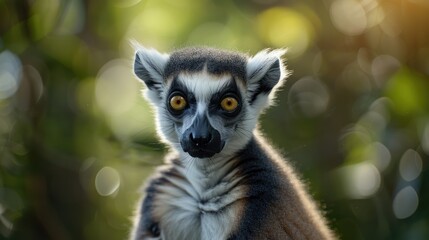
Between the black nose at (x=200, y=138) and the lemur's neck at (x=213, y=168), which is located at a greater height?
the black nose at (x=200, y=138)

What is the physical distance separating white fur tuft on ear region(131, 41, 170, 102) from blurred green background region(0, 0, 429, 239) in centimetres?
140

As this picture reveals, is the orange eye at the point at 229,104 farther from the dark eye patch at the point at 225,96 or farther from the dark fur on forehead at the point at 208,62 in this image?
the dark fur on forehead at the point at 208,62

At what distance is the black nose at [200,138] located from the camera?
4652mm

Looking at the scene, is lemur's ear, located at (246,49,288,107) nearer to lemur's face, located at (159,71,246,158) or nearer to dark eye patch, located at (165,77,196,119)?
lemur's face, located at (159,71,246,158)

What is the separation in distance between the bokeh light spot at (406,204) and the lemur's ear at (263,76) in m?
2.15

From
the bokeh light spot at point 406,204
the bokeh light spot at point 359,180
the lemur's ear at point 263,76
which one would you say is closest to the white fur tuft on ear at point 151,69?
the lemur's ear at point 263,76

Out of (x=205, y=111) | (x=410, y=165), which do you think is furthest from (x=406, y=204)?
(x=205, y=111)

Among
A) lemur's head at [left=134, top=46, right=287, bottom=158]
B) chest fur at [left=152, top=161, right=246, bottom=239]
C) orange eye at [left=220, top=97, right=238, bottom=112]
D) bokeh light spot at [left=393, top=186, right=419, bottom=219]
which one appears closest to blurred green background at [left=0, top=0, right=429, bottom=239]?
bokeh light spot at [left=393, top=186, right=419, bottom=219]

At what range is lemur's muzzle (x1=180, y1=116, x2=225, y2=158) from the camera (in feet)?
15.3

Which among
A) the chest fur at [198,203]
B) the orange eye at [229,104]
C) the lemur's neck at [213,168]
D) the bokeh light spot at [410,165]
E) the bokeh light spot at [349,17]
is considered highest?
the orange eye at [229,104]

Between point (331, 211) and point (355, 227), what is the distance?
23 cm

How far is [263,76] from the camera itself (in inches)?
203

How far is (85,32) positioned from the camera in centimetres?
869

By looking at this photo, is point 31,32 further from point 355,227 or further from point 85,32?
point 355,227
